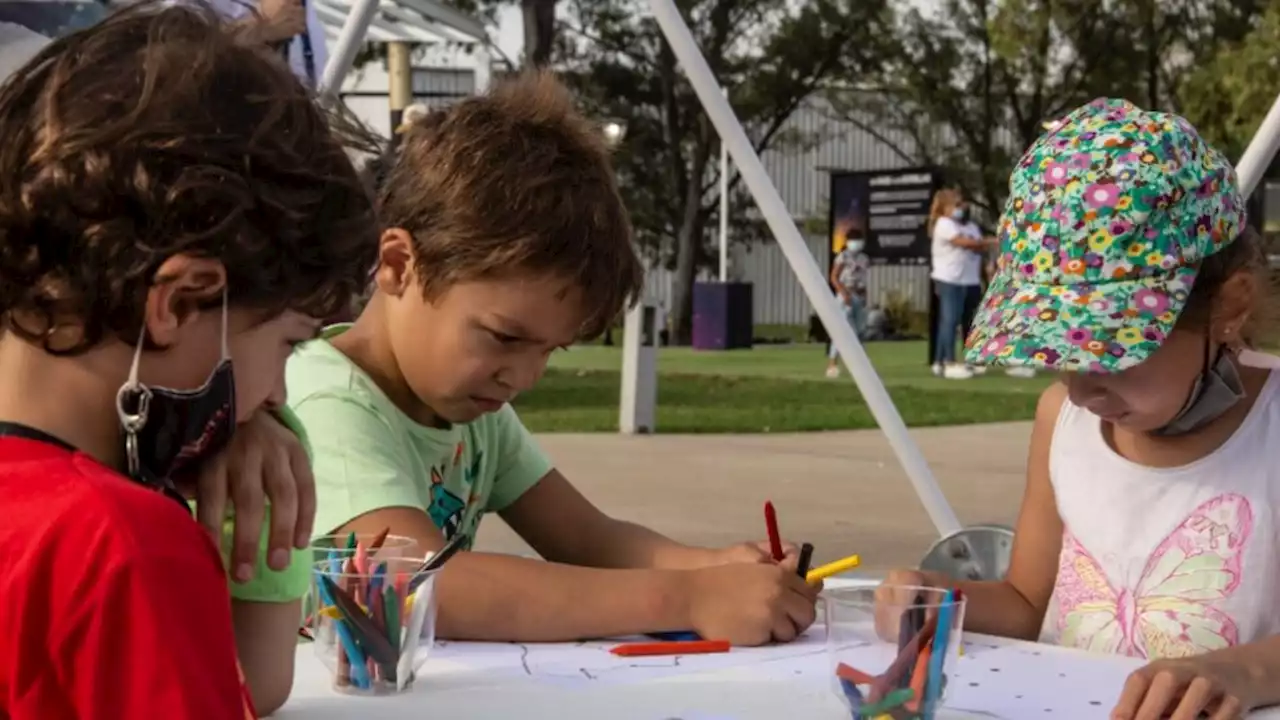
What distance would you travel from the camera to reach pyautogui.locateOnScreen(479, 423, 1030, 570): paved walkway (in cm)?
600

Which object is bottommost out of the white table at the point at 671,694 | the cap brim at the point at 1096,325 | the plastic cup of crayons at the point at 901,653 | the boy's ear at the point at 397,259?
the white table at the point at 671,694

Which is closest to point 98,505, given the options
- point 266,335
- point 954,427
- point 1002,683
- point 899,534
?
point 266,335

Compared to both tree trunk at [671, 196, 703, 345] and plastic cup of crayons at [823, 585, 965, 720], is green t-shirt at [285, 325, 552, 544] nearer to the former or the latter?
plastic cup of crayons at [823, 585, 965, 720]

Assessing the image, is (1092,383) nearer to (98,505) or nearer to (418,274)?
(418,274)

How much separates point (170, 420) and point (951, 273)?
14428 mm

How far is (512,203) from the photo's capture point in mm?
2199

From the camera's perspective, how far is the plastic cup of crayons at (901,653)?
155 cm

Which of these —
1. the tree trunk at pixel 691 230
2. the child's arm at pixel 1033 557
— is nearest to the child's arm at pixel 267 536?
the child's arm at pixel 1033 557

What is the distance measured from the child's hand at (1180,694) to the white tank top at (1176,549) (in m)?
0.45

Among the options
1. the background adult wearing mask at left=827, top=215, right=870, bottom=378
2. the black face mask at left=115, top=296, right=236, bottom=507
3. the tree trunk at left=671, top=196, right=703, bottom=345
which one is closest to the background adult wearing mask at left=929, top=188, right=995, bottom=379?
the background adult wearing mask at left=827, top=215, right=870, bottom=378

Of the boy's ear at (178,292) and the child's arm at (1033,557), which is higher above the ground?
the boy's ear at (178,292)

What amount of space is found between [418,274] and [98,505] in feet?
3.95

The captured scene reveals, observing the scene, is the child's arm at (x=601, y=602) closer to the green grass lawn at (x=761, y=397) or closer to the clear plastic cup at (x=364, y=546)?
the clear plastic cup at (x=364, y=546)

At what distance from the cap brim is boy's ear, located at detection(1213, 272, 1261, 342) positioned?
96 mm
